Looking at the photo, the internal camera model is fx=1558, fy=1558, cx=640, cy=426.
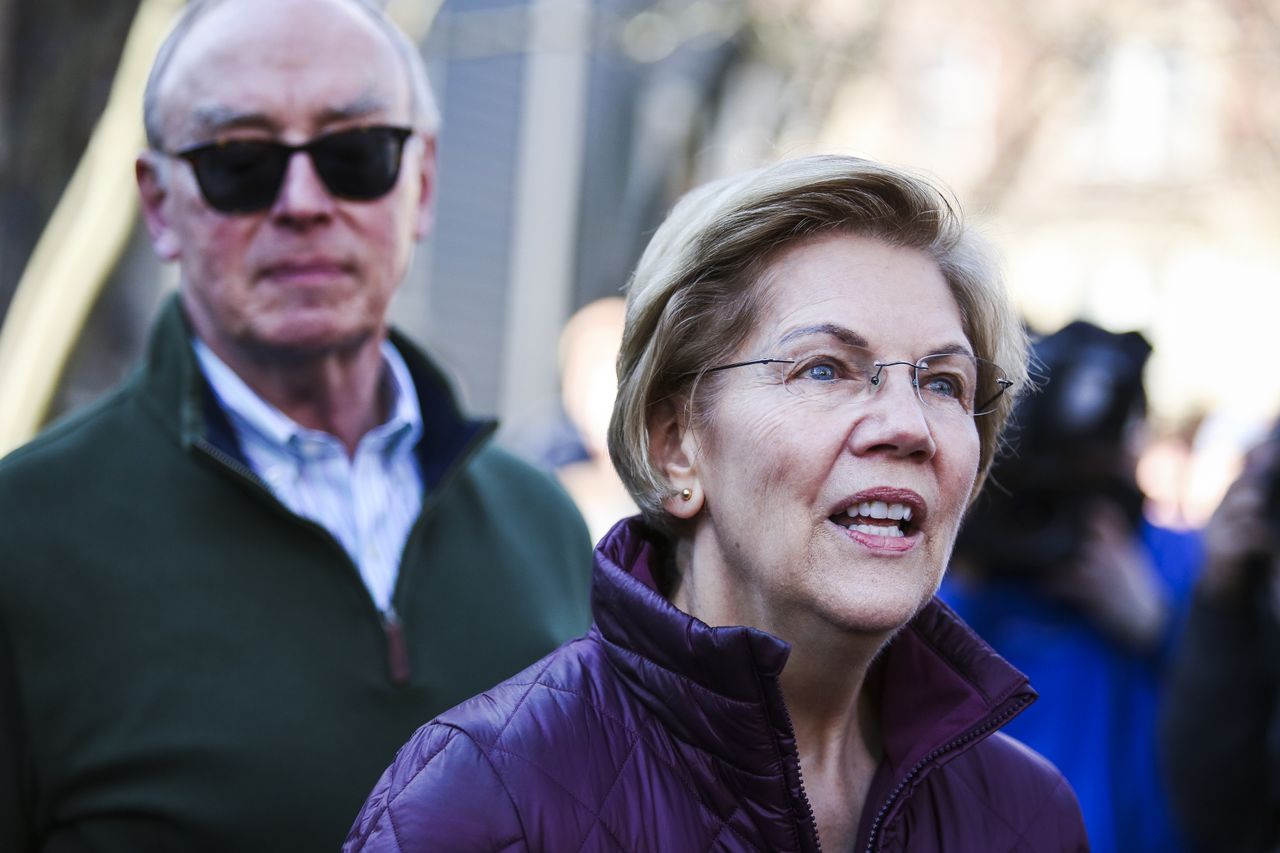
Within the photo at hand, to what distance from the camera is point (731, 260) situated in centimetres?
240

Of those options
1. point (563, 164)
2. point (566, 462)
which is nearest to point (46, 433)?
point (566, 462)

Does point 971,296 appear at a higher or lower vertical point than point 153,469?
higher

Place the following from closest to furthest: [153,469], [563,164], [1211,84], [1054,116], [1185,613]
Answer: [153,469], [1185,613], [563,164], [1054,116], [1211,84]

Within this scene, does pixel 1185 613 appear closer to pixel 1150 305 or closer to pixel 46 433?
pixel 46 433

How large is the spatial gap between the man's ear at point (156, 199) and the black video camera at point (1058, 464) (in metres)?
2.23

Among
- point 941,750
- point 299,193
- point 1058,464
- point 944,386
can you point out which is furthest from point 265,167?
point 1058,464

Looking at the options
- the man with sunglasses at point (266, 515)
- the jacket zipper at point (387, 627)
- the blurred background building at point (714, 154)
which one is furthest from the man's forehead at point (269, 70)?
the blurred background building at point (714, 154)

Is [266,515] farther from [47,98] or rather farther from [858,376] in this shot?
[47,98]

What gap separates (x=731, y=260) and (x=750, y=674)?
65 cm

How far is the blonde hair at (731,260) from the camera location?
2.37m

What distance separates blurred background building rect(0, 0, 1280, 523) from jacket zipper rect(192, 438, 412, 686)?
1.05 metres

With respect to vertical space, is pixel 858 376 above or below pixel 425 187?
below

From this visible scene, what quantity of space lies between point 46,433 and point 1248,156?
2309cm

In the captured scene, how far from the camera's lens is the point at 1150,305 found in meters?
28.0
